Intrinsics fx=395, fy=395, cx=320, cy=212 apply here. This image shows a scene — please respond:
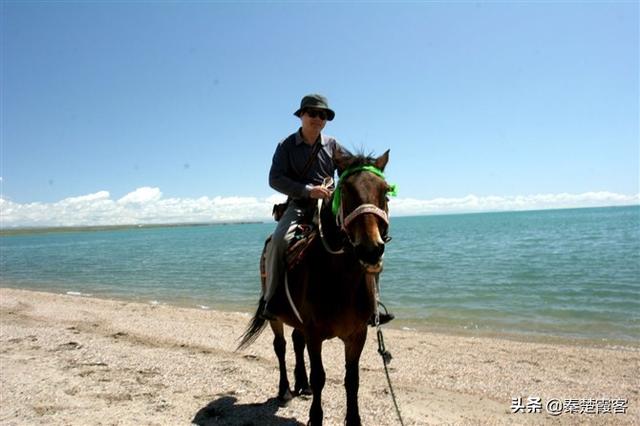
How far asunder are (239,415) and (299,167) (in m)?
3.26

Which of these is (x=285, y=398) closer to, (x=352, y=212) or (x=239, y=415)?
(x=239, y=415)

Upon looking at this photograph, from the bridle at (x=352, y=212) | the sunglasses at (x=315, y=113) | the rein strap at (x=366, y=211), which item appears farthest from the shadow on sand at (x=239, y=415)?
the sunglasses at (x=315, y=113)

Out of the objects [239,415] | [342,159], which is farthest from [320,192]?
[239,415]

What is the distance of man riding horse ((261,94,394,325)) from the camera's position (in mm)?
4414

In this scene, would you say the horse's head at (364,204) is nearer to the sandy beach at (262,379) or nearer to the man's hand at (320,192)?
the man's hand at (320,192)

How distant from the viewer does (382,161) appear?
346cm

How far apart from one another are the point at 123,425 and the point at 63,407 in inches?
44.2

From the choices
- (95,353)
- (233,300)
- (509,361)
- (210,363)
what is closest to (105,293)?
(233,300)

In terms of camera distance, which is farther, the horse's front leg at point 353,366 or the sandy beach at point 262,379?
the sandy beach at point 262,379

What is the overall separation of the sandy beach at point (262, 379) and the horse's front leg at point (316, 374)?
80 cm

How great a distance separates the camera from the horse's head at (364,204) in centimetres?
276

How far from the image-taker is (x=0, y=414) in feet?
16.1

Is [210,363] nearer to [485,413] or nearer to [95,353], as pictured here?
[95,353]

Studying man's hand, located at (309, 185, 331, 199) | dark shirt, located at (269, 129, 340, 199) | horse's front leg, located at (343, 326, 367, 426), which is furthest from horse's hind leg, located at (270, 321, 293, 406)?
man's hand, located at (309, 185, 331, 199)
